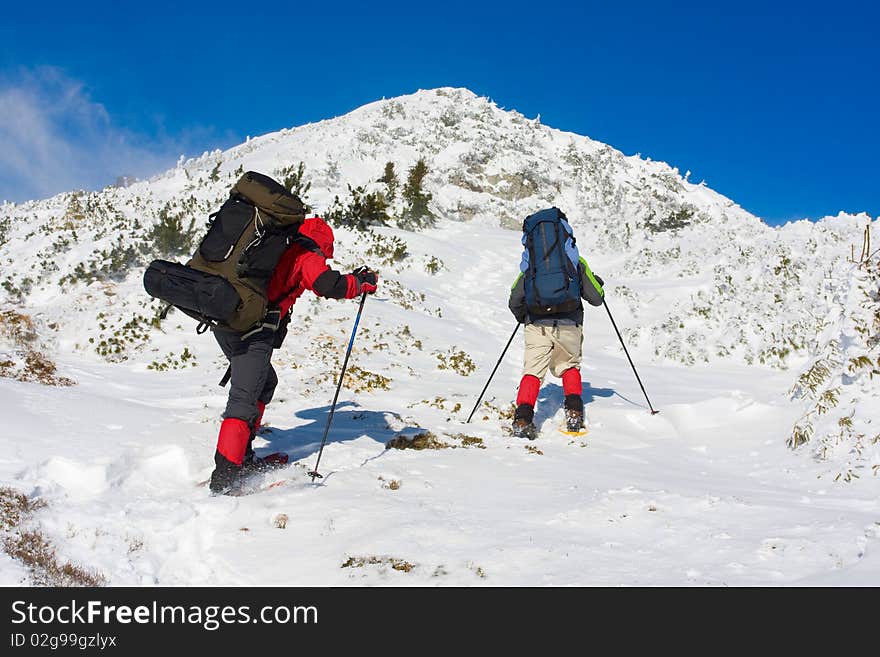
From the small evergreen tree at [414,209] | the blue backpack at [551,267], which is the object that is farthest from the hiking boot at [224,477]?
the small evergreen tree at [414,209]

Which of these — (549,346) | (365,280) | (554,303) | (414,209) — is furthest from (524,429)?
(414,209)

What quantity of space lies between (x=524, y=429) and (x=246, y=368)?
314 centimetres

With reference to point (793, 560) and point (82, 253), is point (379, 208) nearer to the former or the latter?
point (82, 253)

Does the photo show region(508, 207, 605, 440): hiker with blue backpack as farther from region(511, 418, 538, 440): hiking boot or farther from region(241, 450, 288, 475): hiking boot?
region(241, 450, 288, 475): hiking boot

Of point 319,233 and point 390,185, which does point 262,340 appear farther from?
point 390,185

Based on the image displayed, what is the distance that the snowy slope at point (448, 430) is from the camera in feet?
10.1

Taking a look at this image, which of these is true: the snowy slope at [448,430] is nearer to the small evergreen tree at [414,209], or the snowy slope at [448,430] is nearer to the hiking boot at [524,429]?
the hiking boot at [524,429]

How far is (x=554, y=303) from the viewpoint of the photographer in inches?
266

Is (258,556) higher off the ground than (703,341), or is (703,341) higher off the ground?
(703,341)

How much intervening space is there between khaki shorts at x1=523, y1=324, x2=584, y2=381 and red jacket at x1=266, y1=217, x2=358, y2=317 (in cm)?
291

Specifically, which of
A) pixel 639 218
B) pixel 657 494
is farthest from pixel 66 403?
pixel 639 218

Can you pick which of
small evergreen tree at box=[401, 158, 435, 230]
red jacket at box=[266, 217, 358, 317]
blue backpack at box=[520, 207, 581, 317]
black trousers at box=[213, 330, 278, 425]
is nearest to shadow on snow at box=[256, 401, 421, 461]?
black trousers at box=[213, 330, 278, 425]

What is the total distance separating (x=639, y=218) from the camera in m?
23.6
